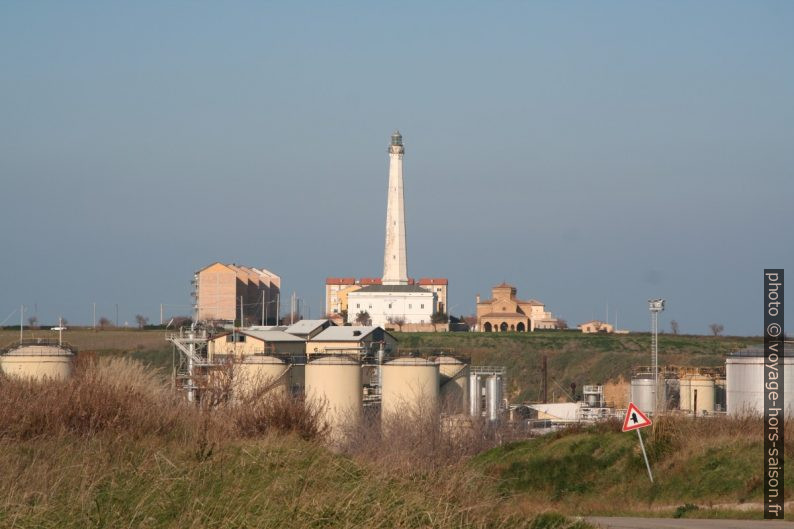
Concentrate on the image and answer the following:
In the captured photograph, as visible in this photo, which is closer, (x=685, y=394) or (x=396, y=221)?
(x=685, y=394)

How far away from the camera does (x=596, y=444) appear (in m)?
34.5

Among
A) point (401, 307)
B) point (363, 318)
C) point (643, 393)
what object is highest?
point (401, 307)

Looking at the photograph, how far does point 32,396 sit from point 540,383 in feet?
200

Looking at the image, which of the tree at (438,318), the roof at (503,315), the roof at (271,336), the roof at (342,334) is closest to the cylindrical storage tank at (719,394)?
the roof at (342,334)

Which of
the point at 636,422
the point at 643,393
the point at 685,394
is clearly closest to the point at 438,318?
the point at 685,394

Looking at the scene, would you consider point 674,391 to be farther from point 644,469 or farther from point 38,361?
point 38,361

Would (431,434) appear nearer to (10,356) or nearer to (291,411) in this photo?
(291,411)

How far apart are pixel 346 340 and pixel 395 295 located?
208ft

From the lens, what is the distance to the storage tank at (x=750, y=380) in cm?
4381

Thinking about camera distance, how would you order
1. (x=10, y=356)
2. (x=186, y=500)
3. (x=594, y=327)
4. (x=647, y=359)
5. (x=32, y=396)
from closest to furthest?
(x=186, y=500) < (x=32, y=396) < (x=10, y=356) < (x=647, y=359) < (x=594, y=327)

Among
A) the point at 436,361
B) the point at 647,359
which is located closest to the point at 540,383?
the point at 647,359

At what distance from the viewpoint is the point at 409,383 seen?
52.2 meters

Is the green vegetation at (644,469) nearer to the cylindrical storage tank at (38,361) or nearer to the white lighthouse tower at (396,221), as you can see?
the cylindrical storage tank at (38,361)

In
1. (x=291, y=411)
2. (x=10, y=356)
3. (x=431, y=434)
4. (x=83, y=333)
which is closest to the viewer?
(x=291, y=411)
